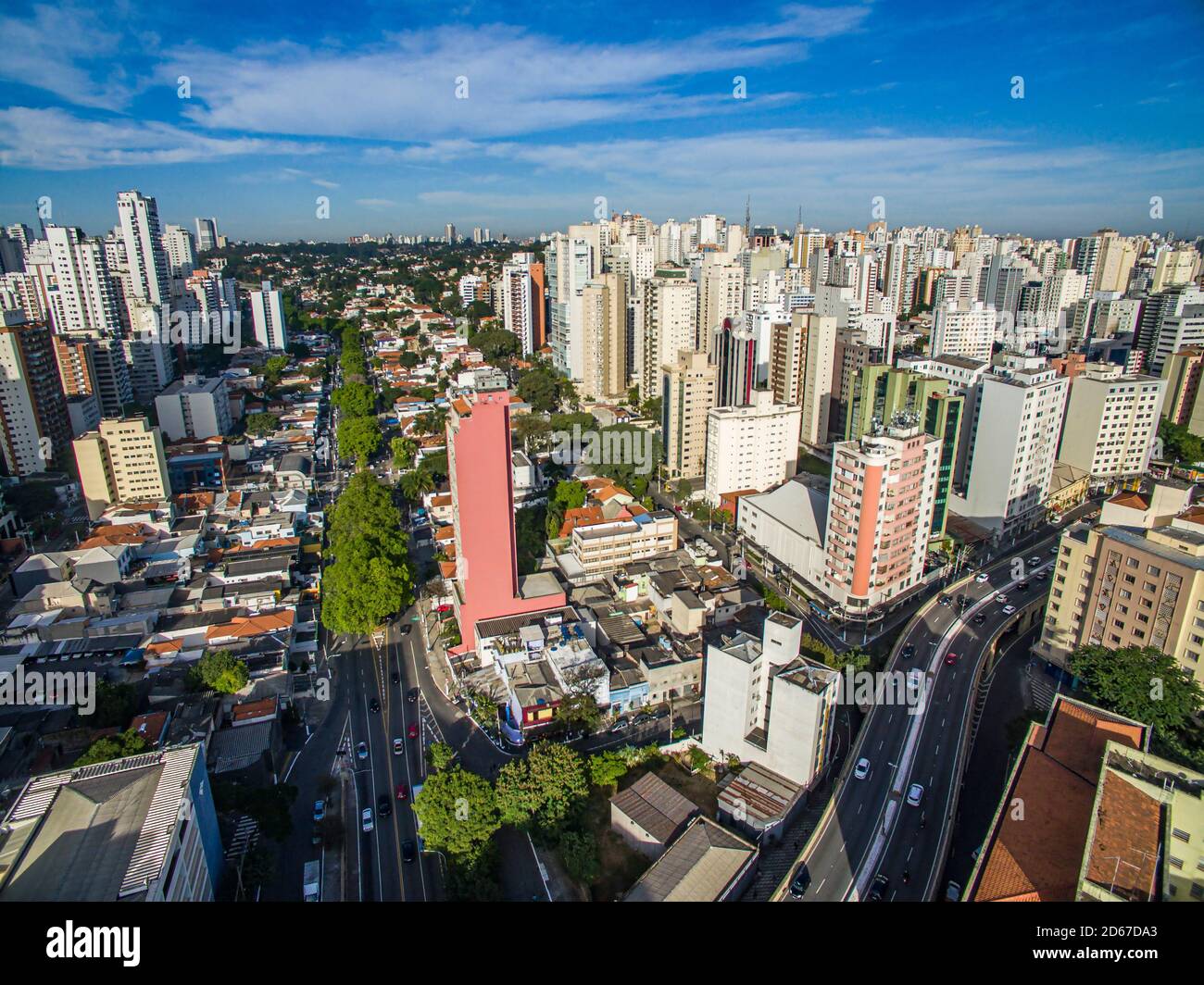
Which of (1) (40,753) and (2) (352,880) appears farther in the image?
(1) (40,753)

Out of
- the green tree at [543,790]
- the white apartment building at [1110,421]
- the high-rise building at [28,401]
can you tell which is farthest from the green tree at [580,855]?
the high-rise building at [28,401]

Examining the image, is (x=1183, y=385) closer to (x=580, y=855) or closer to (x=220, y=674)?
(x=580, y=855)

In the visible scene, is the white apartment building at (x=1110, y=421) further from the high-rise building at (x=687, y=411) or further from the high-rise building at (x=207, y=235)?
the high-rise building at (x=207, y=235)

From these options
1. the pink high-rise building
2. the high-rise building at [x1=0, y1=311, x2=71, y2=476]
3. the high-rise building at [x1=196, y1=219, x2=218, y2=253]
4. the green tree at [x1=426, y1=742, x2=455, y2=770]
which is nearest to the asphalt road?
the green tree at [x1=426, y1=742, x2=455, y2=770]
